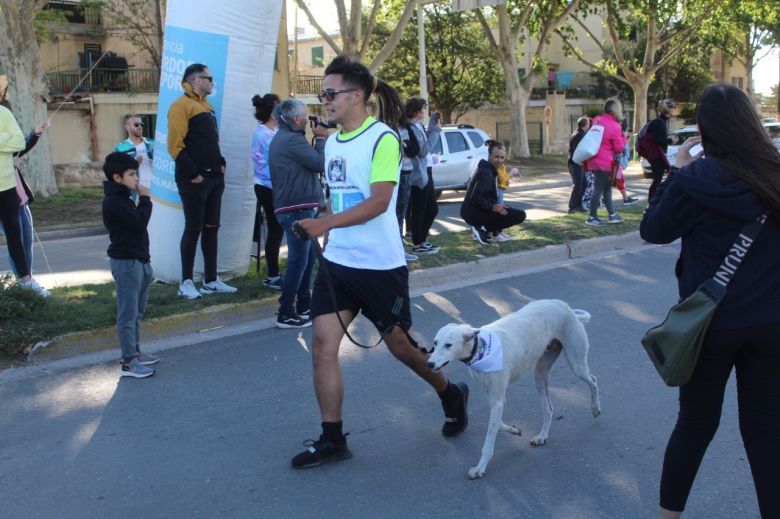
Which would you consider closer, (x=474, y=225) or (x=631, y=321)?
Result: (x=631, y=321)

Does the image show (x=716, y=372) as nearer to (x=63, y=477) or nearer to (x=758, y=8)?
(x=63, y=477)

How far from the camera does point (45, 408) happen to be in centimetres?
533

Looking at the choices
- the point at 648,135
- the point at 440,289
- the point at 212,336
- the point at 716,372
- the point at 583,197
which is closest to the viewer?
the point at 716,372

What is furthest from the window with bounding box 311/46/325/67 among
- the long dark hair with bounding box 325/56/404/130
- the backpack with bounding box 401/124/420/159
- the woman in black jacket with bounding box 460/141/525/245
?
the long dark hair with bounding box 325/56/404/130

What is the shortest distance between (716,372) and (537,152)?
34.2 metres

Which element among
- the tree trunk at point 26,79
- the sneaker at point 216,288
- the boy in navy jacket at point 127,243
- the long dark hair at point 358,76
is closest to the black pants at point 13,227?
the sneaker at point 216,288

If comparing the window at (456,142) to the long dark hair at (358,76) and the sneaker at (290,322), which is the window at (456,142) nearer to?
the sneaker at (290,322)

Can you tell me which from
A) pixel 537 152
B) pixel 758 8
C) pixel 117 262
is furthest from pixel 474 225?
pixel 758 8

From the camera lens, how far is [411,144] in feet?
30.1

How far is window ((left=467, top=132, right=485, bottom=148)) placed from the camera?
20016 mm

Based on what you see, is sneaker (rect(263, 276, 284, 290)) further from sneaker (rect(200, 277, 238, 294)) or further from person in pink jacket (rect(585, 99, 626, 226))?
person in pink jacket (rect(585, 99, 626, 226))

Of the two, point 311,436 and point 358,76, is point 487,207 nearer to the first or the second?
point 311,436

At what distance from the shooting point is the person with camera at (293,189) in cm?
695

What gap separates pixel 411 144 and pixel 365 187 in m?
5.07
